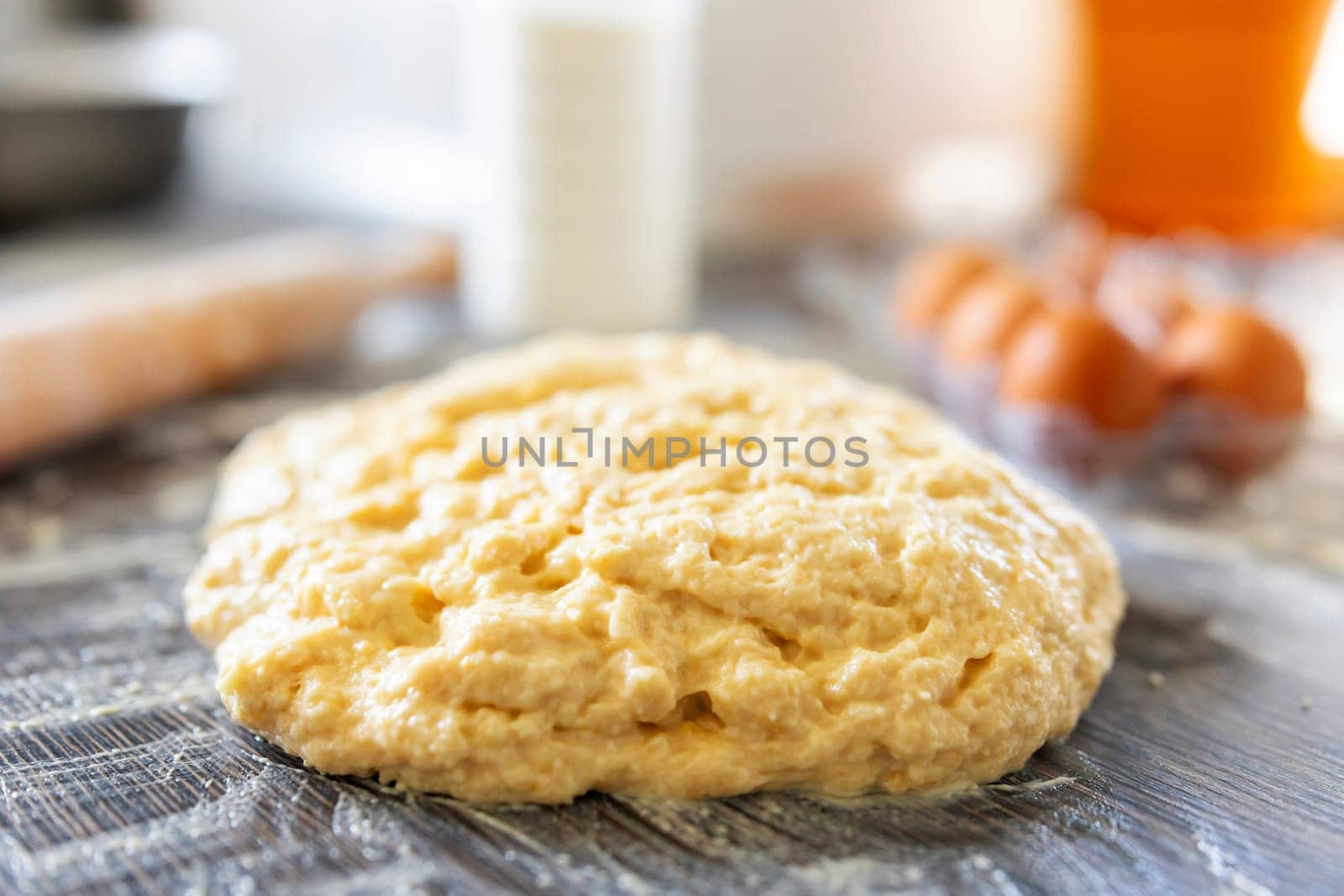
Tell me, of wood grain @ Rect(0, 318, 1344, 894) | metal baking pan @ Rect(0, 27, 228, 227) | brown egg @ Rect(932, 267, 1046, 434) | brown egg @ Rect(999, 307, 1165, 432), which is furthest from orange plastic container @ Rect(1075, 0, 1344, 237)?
metal baking pan @ Rect(0, 27, 228, 227)

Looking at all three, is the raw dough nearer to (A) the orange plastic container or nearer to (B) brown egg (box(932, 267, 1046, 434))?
(B) brown egg (box(932, 267, 1046, 434))

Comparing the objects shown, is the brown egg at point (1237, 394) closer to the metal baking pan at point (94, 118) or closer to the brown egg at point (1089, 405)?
the brown egg at point (1089, 405)

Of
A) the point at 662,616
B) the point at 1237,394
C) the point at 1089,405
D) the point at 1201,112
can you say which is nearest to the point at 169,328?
the point at 662,616

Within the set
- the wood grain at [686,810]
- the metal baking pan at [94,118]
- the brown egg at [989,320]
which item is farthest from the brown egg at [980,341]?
the metal baking pan at [94,118]

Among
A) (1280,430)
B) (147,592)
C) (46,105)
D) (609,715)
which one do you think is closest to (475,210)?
(46,105)

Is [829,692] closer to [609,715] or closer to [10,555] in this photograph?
[609,715]

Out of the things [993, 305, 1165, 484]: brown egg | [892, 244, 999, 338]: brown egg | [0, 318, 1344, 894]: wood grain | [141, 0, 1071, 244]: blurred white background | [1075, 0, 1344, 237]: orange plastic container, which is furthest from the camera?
[141, 0, 1071, 244]: blurred white background
